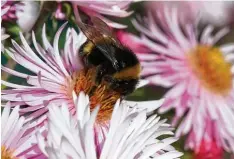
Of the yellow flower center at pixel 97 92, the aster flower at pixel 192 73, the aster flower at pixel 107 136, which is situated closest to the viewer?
the aster flower at pixel 107 136

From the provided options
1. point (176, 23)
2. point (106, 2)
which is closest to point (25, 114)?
point (106, 2)

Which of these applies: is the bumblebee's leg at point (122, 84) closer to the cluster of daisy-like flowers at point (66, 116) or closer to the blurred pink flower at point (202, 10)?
the cluster of daisy-like flowers at point (66, 116)

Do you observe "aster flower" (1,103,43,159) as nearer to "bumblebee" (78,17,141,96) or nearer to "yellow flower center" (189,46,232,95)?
"bumblebee" (78,17,141,96)

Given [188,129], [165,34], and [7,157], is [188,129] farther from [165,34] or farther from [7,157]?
[7,157]

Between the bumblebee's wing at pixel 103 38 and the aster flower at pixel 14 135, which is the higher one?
the bumblebee's wing at pixel 103 38

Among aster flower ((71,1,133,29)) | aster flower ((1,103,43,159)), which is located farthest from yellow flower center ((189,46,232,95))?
aster flower ((1,103,43,159))

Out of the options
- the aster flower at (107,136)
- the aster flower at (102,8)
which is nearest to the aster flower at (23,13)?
the aster flower at (102,8)
